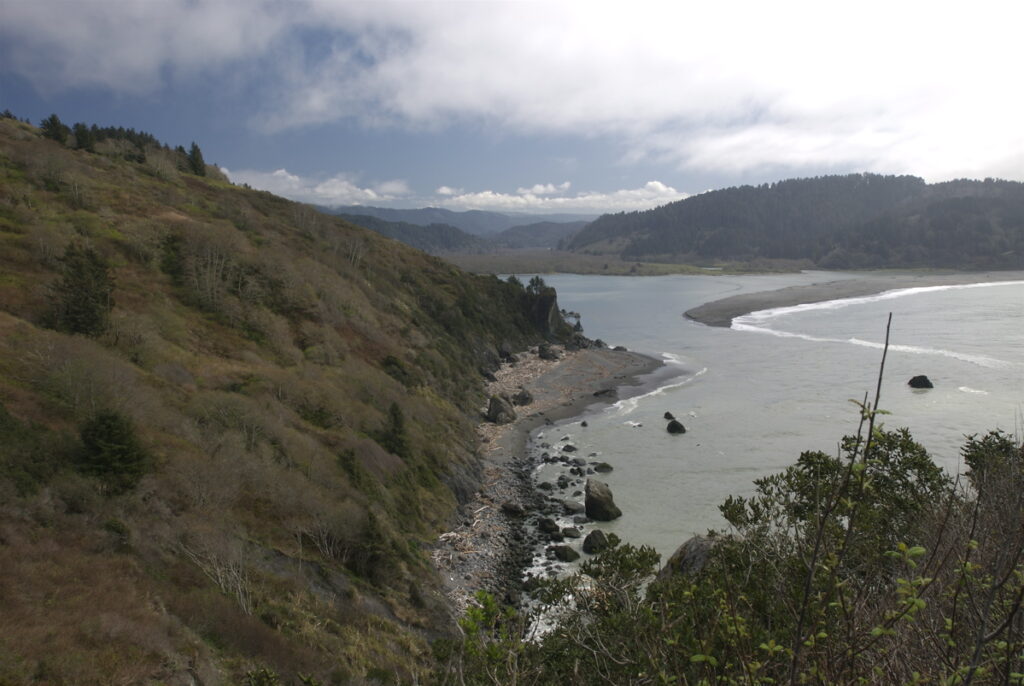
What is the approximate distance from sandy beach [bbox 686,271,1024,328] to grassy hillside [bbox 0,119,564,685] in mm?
80092

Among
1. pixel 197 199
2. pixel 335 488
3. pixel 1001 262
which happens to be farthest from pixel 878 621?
pixel 1001 262

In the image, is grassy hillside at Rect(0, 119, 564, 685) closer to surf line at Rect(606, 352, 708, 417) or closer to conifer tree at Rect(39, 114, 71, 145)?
conifer tree at Rect(39, 114, 71, 145)

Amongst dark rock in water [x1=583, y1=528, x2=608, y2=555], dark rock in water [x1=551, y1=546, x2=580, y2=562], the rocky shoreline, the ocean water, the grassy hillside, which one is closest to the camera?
the grassy hillside

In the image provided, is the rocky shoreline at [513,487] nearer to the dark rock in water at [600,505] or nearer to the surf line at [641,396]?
the dark rock in water at [600,505]

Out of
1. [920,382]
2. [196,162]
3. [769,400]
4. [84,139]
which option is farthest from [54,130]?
[920,382]

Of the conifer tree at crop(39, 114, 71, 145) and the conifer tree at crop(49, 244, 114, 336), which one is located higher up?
the conifer tree at crop(39, 114, 71, 145)

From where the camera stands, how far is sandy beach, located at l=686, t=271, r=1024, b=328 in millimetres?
112656

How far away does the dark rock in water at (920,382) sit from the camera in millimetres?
50438

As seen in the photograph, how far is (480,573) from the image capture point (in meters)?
24.7

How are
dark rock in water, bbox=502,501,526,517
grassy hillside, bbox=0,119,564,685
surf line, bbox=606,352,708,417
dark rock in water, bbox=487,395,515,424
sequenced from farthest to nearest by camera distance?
surf line, bbox=606,352,708,417 → dark rock in water, bbox=487,395,515,424 → dark rock in water, bbox=502,501,526,517 → grassy hillside, bbox=0,119,564,685

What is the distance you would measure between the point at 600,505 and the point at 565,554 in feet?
15.4

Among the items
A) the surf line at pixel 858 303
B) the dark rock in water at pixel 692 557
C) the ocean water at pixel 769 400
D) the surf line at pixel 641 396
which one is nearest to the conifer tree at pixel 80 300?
the dark rock in water at pixel 692 557

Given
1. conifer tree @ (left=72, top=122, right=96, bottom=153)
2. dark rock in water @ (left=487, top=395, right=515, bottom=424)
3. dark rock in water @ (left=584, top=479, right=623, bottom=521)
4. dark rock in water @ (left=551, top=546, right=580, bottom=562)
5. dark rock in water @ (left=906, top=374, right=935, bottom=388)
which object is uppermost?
conifer tree @ (left=72, top=122, right=96, bottom=153)

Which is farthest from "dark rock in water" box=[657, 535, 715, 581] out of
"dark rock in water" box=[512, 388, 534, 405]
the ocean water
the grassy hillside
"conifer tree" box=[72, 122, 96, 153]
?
"conifer tree" box=[72, 122, 96, 153]
